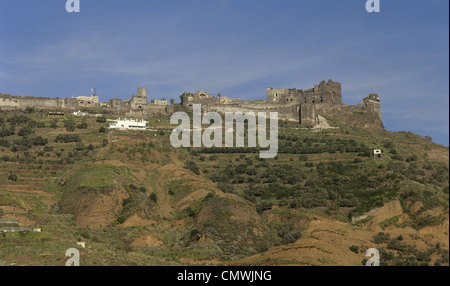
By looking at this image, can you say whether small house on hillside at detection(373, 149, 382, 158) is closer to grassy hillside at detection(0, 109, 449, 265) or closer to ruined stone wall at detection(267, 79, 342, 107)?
grassy hillside at detection(0, 109, 449, 265)

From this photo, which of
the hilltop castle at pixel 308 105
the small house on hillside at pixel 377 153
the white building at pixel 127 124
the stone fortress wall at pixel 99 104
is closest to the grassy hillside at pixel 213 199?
the small house on hillside at pixel 377 153

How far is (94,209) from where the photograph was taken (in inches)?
2041

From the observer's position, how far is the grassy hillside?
4472 cm

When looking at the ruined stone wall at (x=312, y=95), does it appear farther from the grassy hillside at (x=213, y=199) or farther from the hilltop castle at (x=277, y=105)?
the grassy hillside at (x=213, y=199)

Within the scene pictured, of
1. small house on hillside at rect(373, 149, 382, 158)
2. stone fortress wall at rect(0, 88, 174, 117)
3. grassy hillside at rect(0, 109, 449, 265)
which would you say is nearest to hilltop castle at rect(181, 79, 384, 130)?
stone fortress wall at rect(0, 88, 174, 117)

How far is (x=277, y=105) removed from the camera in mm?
94000

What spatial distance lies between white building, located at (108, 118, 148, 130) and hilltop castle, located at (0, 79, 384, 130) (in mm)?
8686

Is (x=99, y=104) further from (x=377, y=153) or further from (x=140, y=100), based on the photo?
(x=377, y=153)

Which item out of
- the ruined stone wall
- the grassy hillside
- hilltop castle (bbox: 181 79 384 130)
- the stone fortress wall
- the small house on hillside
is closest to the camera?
the grassy hillside

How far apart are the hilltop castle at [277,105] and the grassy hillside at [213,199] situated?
40.7ft

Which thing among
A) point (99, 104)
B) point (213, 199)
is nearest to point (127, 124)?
point (99, 104)
